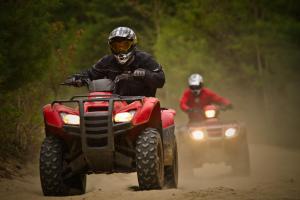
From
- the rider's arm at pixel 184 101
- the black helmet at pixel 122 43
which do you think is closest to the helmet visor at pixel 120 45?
the black helmet at pixel 122 43

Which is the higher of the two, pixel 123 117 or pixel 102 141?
pixel 123 117

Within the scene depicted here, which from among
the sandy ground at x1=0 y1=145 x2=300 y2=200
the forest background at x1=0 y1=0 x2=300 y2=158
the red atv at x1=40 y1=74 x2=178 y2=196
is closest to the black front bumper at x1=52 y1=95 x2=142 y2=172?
the red atv at x1=40 y1=74 x2=178 y2=196

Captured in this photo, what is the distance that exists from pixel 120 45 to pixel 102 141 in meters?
1.92

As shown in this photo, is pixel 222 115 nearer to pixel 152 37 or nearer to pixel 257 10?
pixel 257 10

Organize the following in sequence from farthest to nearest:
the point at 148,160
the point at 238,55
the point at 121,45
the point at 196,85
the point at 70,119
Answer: the point at 238,55 < the point at 196,85 < the point at 121,45 < the point at 70,119 < the point at 148,160

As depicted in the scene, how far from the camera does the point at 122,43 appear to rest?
11.2 m

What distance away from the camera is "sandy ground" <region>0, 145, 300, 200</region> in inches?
365

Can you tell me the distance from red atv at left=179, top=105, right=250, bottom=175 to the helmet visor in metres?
5.91

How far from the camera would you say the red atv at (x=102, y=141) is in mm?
9820

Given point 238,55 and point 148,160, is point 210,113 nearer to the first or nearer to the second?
point 148,160

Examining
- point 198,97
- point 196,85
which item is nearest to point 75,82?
point 196,85

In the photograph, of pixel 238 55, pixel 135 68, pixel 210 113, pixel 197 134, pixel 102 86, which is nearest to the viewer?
pixel 102 86

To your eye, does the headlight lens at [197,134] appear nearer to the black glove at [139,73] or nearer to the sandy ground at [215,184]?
the sandy ground at [215,184]

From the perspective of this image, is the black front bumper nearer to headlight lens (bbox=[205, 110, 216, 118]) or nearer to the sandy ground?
the sandy ground
